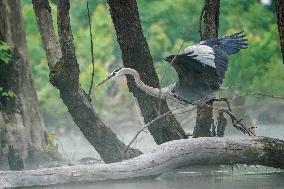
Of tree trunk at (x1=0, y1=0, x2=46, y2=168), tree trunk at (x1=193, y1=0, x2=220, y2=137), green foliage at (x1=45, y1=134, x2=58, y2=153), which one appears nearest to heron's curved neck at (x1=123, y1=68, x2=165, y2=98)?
tree trunk at (x1=193, y1=0, x2=220, y2=137)

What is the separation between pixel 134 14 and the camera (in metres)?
10.5

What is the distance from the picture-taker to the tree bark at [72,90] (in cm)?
1048

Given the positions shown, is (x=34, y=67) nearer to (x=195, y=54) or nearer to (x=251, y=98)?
(x=251, y=98)

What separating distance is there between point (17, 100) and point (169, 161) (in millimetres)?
4447

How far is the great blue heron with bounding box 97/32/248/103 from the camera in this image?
9.61 meters

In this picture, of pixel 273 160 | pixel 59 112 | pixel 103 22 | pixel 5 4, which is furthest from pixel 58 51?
pixel 103 22

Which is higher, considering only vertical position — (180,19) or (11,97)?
(180,19)

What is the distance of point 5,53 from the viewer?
39.8ft

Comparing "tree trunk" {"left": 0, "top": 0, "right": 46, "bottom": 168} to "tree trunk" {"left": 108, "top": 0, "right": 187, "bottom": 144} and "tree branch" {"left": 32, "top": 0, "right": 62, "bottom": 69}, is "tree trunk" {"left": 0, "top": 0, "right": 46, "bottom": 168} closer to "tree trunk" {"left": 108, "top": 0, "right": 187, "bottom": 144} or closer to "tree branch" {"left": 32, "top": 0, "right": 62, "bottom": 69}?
"tree branch" {"left": 32, "top": 0, "right": 62, "bottom": 69}

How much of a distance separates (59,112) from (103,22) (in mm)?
5585

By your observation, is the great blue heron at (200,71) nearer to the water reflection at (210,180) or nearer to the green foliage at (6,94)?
the water reflection at (210,180)

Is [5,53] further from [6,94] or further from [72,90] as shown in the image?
[72,90]

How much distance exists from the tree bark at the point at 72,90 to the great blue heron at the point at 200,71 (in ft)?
2.26

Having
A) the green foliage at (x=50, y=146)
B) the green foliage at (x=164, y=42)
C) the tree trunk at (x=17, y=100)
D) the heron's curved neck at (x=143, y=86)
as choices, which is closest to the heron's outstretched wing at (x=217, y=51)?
the heron's curved neck at (x=143, y=86)
